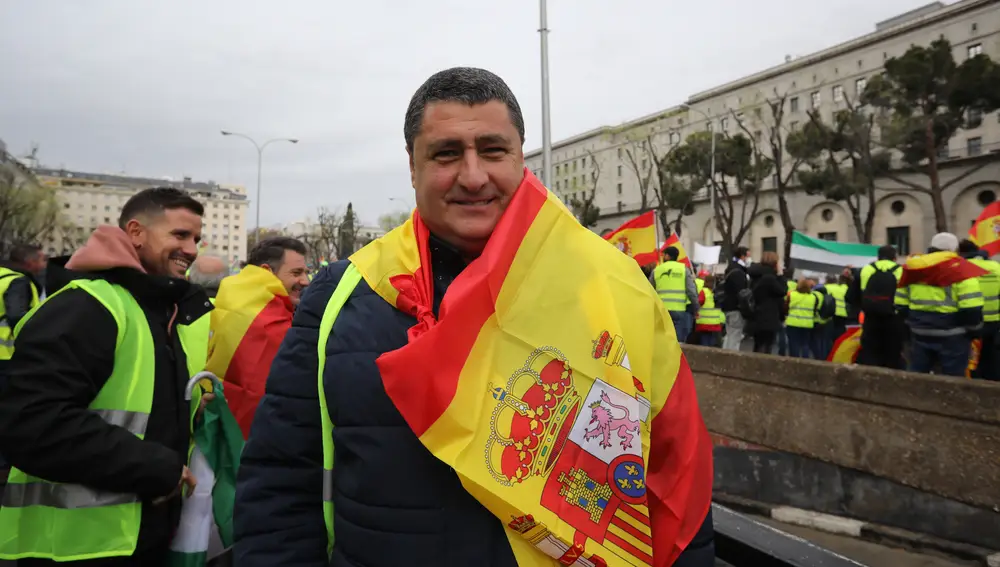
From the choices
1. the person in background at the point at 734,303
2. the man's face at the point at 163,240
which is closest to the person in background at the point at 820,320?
the person in background at the point at 734,303

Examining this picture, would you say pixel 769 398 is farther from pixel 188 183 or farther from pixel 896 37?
pixel 188 183

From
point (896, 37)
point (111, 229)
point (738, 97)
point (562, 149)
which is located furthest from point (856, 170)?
point (562, 149)

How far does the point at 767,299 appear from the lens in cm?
990

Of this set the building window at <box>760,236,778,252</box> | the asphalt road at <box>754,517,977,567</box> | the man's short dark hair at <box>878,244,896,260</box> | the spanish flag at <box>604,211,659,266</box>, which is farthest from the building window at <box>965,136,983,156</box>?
the asphalt road at <box>754,517,977,567</box>

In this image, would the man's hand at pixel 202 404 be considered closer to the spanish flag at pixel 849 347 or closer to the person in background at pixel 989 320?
the person in background at pixel 989 320

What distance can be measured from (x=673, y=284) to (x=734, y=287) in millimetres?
1796

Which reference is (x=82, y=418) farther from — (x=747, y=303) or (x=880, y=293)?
(x=747, y=303)

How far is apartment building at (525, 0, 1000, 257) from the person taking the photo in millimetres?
37812

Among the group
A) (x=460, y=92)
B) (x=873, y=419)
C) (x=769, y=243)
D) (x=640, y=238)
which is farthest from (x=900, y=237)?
(x=460, y=92)

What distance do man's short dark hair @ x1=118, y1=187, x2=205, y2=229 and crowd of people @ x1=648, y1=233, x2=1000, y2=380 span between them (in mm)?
7344

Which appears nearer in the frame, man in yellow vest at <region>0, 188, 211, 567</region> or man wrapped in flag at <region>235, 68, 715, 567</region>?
man wrapped in flag at <region>235, 68, 715, 567</region>

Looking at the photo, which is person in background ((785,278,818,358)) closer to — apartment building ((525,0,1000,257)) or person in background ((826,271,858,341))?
person in background ((826,271,858,341))

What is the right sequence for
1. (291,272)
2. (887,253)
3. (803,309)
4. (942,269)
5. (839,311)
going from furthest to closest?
(839,311) → (803,309) → (887,253) → (942,269) → (291,272)

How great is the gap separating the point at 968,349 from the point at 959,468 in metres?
4.15
